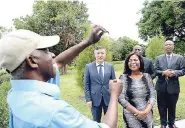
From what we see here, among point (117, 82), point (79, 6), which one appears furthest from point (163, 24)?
point (117, 82)

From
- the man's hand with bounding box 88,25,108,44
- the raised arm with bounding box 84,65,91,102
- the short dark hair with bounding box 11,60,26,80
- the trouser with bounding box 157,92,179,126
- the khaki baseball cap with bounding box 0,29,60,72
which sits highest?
the man's hand with bounding box 88,25,108,44

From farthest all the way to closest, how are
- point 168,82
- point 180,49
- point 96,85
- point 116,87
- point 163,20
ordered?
point 180,49 → point 163,20 → point 168,82 → point 96,85 → point 116,87

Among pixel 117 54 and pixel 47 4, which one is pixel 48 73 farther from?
pixel 117 54

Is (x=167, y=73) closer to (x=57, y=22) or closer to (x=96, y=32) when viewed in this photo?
(x=96, y=32)

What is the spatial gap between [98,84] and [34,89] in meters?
4.34

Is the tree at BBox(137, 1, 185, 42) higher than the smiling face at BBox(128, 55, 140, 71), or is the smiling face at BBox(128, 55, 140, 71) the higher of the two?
the tree at BBox(137, 1, 185, 42)

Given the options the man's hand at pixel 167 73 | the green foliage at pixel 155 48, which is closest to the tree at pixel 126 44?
the green foliage at pixel 155 48

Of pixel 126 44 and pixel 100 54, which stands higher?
pixel 126 44

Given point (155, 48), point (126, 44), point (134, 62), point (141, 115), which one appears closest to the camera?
point (141, 115)

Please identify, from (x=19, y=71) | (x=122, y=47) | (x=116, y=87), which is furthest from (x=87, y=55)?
(x=122, y=47)

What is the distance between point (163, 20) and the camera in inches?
982

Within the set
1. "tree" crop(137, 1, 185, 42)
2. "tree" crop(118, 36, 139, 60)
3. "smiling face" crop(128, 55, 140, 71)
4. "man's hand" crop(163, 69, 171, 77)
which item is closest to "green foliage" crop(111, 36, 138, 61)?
"tree" crop(118, 36, 139, 60)

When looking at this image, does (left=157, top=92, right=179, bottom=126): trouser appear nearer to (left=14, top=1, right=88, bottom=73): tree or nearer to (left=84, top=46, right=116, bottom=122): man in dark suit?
(left=84, top=46, right=116, bottom=122): man in dark suit

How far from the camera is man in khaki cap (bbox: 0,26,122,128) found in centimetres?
134
